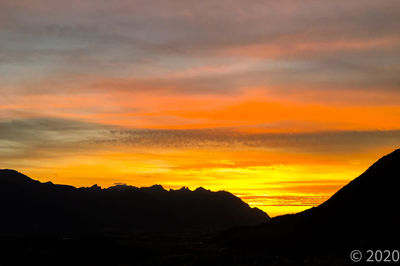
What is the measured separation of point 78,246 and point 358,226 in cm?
6752

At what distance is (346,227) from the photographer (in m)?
84.6

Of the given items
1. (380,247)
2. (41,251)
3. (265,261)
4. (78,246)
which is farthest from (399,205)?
(41,251)

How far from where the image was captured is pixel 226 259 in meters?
73.1

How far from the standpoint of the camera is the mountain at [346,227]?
72938mm

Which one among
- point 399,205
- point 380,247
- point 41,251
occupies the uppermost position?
point 399,205

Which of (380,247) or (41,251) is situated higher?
(380,247)

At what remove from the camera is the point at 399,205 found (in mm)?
81875

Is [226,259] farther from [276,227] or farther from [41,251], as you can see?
[41,251]

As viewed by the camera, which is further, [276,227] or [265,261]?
[276,227]

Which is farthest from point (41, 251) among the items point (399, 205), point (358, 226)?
point (399, 205)

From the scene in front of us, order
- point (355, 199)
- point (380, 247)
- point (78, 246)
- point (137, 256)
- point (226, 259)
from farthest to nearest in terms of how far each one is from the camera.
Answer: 1. point (78, 246)
2. point (355, 199)
3. point (137, 256)
4. point (226, 259)
5. point (380, 247)

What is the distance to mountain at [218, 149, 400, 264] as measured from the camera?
72.9 metres

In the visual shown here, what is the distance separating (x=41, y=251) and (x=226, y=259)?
51250mm

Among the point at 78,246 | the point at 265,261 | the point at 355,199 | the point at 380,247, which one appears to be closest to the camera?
the point at 380,247
